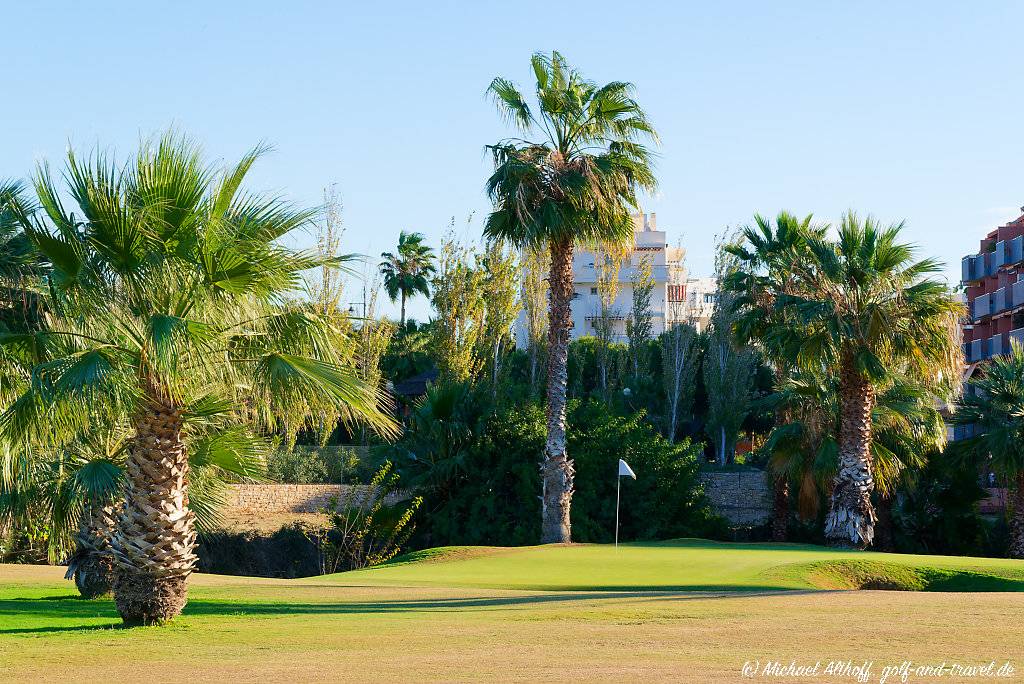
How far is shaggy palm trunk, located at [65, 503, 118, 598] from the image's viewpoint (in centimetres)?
1470

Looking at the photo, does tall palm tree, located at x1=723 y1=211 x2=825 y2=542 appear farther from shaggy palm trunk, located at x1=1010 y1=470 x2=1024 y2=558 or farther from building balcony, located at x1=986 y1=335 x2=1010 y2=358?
building balcony, located at x1=986 y1=335 x2=1010 y2=358

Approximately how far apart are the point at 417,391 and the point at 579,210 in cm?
2513

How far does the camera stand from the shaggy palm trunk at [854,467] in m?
27.7

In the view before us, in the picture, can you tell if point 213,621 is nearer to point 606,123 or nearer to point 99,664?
point 99,664

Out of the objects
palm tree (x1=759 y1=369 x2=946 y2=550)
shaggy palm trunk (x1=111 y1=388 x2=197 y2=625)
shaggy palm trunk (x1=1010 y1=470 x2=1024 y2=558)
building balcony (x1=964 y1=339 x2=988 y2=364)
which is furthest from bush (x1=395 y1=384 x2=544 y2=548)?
building balcony (x1=964 y1=339 x2=988 y2=364)

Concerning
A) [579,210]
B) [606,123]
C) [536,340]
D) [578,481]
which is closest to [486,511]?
[578,481]

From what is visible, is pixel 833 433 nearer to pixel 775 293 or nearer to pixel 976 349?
pixel 775 293

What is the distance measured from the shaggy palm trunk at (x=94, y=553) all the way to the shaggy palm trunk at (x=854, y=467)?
60.7 ft

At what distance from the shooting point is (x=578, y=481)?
32.5 meters

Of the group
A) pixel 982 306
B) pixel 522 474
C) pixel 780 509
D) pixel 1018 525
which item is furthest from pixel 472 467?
pixel 982 306

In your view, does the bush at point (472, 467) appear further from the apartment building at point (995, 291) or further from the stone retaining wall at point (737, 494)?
the apartment building at point (995, 291)

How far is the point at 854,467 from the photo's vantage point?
27781mm

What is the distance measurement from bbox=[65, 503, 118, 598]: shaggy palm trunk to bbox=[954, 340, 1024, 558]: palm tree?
23.1 meters

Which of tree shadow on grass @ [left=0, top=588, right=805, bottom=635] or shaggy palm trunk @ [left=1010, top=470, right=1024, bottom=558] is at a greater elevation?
shaggy palm trunk @ [left=1010, top=470, right=1024, bottom=558]
